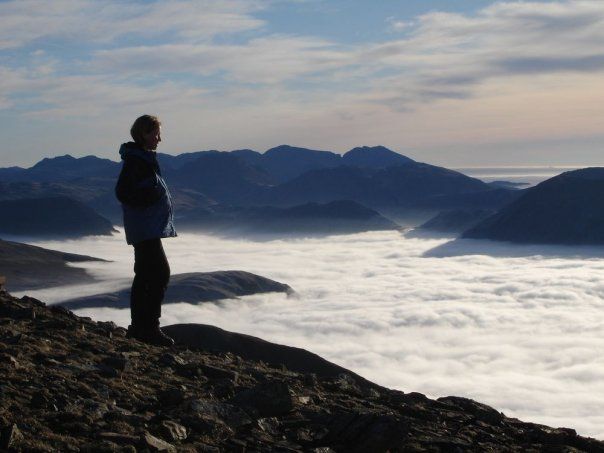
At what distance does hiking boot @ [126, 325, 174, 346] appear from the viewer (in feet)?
35.7

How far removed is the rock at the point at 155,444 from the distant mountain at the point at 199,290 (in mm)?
153920

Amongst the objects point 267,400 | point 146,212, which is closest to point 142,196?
point 146,212

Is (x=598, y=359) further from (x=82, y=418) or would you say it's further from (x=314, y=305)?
(x=82, y=418)

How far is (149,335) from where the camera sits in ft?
35.7

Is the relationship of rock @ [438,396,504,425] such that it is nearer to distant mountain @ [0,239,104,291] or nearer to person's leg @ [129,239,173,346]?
person's leg @ [129,239,173,346]

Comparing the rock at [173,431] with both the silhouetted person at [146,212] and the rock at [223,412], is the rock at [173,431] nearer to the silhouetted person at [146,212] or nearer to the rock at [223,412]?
the rock at [223,412]

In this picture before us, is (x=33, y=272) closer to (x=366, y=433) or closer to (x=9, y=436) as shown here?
(x=366, y=433)

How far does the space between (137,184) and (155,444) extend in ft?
15.5

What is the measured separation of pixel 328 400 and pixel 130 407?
253cm

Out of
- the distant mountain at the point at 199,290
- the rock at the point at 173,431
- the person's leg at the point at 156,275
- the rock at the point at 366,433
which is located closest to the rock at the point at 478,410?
the rock at the point at 366,433

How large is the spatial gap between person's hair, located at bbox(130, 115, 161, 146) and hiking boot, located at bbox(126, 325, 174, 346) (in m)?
2.75

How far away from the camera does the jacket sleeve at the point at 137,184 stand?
9.76m

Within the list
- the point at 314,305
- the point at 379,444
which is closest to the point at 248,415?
the point at 379,444

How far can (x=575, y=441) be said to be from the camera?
8336mm
